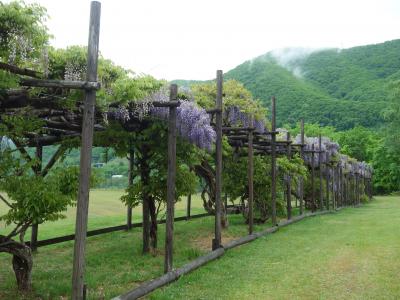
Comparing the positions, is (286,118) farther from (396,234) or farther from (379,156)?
(396,234)

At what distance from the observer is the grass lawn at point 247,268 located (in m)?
6.50

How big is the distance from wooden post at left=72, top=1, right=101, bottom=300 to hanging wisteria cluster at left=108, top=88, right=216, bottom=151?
9.80 ft

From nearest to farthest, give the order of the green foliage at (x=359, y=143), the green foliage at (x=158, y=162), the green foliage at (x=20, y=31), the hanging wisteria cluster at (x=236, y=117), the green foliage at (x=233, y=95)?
the green foliage at (x=20, y=31) → the green foliage at (x=158, y=162) → the green foliage at (x=233, y=95) → the hanging wisteria cluster at (x=236, y=117) → the green foliage at (x=359, y=143)

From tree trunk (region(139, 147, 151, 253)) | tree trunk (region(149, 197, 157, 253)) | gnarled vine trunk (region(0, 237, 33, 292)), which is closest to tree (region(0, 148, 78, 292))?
gnarled vine trunk (region(0, 237, 33, 292))

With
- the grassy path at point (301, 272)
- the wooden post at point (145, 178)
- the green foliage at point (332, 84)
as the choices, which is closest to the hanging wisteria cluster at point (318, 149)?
the grassy path at point (301, 272)

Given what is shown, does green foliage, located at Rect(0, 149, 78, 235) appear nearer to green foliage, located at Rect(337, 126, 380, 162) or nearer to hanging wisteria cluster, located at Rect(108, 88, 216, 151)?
hanging wisteria cluster, located at Rect(108, 88, 216, 151)

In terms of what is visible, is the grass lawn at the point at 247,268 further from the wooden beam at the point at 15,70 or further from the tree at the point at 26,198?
the wooden beam at the point at 15,70

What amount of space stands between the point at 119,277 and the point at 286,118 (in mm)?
59770

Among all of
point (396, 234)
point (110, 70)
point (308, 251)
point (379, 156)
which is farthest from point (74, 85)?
point (379, 156)

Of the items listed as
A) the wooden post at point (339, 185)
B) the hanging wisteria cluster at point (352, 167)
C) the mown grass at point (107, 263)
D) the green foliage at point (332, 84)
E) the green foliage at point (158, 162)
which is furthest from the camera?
the green foliage at point (332, 84)

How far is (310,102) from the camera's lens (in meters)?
71.8

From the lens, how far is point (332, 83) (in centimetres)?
8575

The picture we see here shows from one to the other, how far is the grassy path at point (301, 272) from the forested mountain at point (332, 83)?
165 ft

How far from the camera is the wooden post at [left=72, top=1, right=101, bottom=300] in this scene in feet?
16.9
